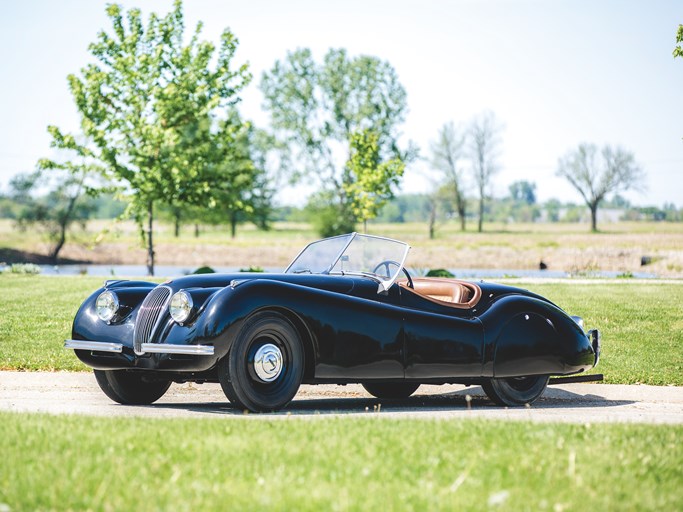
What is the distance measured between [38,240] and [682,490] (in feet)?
181

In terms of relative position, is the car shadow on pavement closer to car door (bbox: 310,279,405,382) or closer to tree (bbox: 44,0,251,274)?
car door (bbox: 310,279,405,382)

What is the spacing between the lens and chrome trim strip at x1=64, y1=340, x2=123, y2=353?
7871mm

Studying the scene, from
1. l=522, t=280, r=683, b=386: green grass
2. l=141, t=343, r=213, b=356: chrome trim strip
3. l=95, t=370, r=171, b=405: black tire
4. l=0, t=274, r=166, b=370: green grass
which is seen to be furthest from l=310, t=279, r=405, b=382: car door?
l=0, t=274, r=166, b=370: green grass

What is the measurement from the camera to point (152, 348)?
756cm

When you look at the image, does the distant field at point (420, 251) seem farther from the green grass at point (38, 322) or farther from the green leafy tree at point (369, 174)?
the green grass at point (38, 322)

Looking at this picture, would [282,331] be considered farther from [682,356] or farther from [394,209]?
[394,209]

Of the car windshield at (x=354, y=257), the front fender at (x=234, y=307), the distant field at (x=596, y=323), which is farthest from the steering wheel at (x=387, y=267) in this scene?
the distant field at (x=596, y=323)

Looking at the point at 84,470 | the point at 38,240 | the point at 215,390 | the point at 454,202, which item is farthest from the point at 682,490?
the point at 454,202

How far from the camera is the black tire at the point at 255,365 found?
24.4ft

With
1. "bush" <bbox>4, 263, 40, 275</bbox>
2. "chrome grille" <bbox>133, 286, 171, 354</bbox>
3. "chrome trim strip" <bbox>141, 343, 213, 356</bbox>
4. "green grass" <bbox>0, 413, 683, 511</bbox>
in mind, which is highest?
"chrome grille" <bbox>133, 286, 171, 354</bbox>

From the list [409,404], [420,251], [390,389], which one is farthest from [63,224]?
Answer: [409,404]

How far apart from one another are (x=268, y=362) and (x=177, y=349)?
2.50 ft

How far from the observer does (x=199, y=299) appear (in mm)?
7613

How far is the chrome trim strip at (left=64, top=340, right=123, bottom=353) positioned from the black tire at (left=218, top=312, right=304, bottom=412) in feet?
3.41
